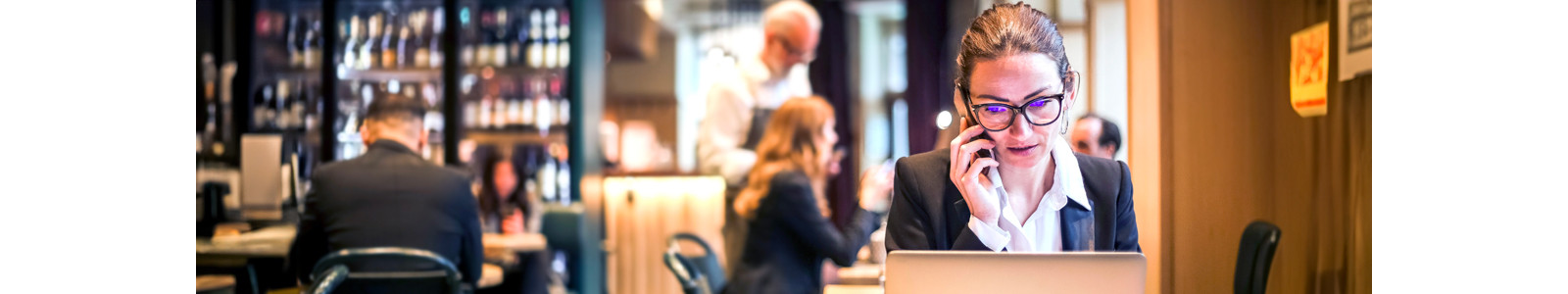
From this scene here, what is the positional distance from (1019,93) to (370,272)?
1810mm

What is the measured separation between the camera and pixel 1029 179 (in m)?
1.50

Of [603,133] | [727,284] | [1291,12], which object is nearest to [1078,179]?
[1291,12]

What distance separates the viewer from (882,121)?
134 inches

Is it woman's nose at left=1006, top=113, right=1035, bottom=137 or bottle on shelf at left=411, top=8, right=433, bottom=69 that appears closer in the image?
woman's nose at left=1006, top=113, right=1035, bottom=137

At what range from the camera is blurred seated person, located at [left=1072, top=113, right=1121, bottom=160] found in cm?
154

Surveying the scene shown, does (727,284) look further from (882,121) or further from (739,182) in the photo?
(882,121)

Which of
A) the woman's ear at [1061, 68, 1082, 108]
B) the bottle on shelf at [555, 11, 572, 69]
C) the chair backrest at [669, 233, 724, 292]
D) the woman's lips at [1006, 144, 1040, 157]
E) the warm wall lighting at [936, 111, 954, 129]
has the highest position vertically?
the bottle on shelf at [555, 11, 572, 69]

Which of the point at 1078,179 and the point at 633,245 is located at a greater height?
the point at 1078,179

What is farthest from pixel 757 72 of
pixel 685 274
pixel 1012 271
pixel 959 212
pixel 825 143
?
pixel 1012 271

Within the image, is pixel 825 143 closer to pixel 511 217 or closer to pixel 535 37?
pixel 511 217

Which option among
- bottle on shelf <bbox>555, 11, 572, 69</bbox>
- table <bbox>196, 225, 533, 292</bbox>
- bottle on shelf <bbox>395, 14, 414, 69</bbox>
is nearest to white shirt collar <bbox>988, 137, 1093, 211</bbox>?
table <bbox>196, 225, 533, 292</bbox>

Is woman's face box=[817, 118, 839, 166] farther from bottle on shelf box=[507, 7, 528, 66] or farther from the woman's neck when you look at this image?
bottle on shelf box=[507, 7, 528, 66]

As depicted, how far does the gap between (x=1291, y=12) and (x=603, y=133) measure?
2.69m

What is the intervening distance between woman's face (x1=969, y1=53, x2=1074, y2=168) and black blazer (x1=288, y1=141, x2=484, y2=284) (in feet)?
5.34
